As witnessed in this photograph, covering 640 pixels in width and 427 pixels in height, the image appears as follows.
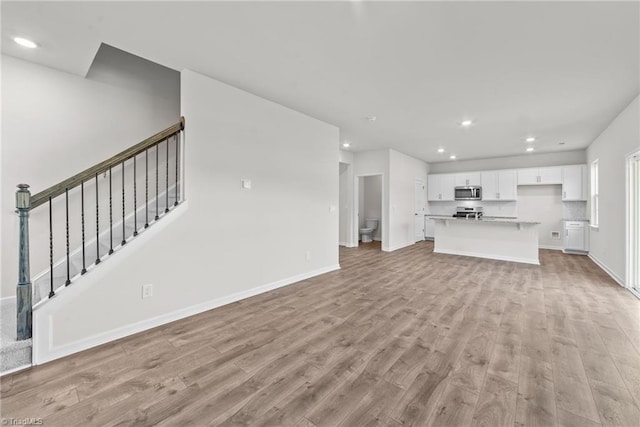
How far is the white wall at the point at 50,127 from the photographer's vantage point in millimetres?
2771

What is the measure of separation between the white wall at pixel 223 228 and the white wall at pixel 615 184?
14.6 feet

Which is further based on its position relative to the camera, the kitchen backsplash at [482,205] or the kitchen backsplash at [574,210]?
the kitchen backsplash at [482,205]

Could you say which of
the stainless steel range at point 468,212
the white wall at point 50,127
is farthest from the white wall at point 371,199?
the white wall at point 50,127

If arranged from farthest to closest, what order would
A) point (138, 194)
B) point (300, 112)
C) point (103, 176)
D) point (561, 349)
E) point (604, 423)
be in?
point (300, 112) < point (138, 194) < point (103, 176) < point (561, 349) < point (604, 423)

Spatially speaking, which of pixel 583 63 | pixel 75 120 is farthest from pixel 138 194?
pixel 583 63

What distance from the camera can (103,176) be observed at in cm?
338

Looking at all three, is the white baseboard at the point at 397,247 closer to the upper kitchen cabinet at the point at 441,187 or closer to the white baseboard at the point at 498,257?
the white baseboard at the point at 498,257

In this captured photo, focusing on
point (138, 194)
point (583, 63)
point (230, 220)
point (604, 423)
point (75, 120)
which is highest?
point (583, 63)

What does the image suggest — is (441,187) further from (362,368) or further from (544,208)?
(362,368)

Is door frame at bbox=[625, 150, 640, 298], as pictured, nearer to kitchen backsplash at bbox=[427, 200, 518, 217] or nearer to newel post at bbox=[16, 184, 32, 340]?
kitchen backsplash at bbox=[427, 200, 518, 217]

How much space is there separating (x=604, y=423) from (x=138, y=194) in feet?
16.1

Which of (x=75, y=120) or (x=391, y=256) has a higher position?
(x=75, y=120)

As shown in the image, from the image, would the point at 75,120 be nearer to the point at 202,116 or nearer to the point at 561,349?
the point at 202,116

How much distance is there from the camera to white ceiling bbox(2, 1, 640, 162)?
81.6 inches
